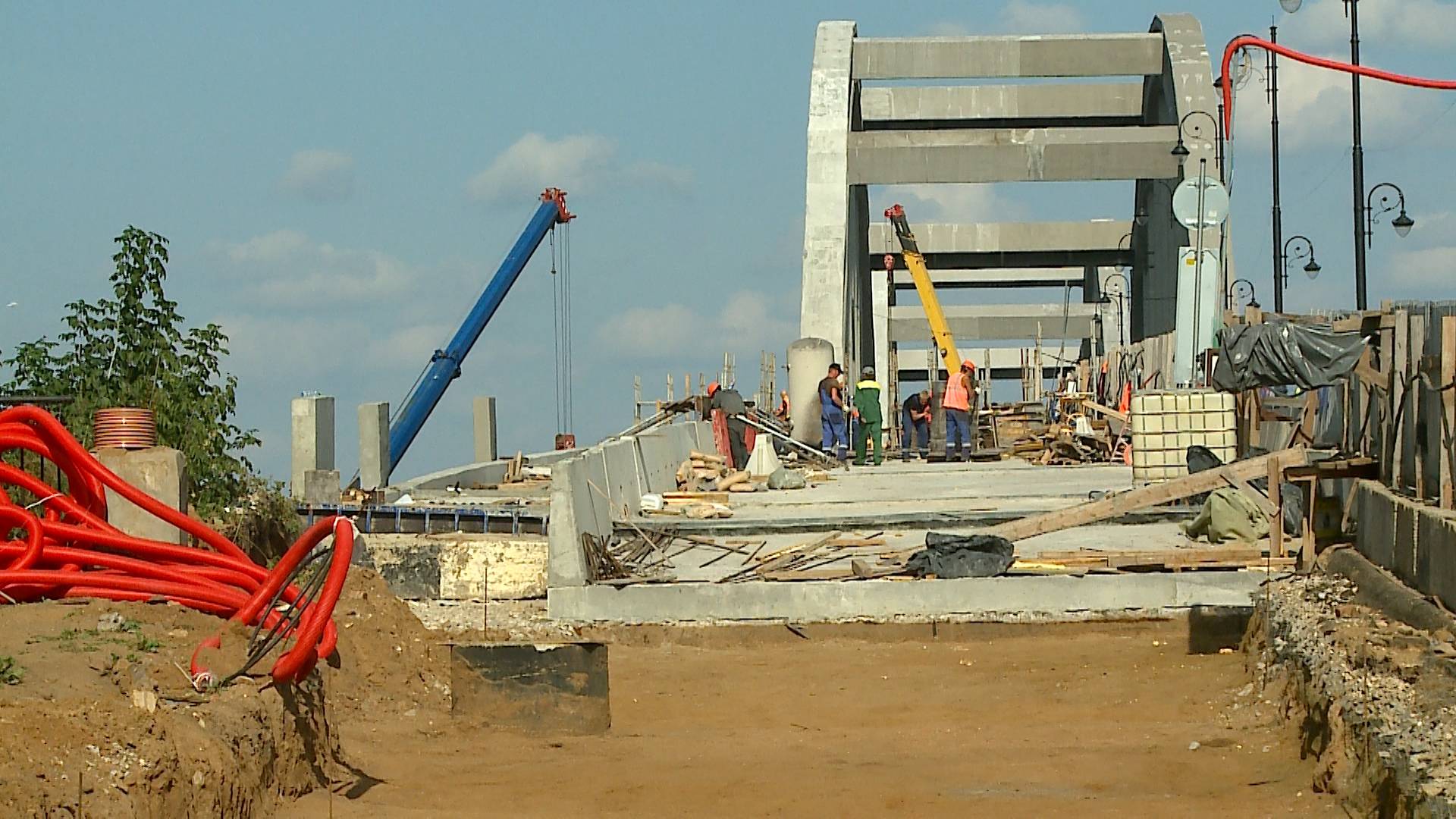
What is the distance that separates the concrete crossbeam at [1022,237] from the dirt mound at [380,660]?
4783 centimetres

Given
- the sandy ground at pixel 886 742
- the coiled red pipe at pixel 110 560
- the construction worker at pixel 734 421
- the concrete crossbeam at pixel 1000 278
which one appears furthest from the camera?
the concrete crossbeam at pixel 1000 278

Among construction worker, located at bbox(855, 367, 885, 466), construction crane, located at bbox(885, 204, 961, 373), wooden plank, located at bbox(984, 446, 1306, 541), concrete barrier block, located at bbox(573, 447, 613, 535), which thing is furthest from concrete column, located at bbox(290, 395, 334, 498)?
construction crane, located at bbox(885, 204, 961, 373)

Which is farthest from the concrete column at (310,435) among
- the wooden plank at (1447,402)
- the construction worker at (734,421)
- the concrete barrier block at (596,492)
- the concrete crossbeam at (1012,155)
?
the concrete crossbeam at (1012,155)

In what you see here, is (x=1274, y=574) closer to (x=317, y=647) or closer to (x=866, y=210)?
(x=317, y=647)

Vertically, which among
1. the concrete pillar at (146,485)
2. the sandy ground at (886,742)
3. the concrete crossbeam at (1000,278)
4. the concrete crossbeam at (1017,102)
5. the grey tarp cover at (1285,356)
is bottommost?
the sandy ground at (886,742)

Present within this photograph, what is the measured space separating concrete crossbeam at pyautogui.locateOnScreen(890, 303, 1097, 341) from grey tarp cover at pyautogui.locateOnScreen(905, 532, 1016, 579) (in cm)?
5323

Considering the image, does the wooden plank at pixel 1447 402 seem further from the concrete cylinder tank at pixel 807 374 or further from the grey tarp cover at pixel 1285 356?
the concrete cylinder tank at pixel 807 374

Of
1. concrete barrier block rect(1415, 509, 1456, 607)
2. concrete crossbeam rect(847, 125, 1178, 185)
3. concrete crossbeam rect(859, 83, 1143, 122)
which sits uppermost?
concrete crossbeam rect(859, 83, 1143, 122)

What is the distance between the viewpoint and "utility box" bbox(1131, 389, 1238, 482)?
20.3 m

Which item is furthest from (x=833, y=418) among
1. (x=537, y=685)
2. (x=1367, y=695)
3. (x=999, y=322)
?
(x=999, y=322)

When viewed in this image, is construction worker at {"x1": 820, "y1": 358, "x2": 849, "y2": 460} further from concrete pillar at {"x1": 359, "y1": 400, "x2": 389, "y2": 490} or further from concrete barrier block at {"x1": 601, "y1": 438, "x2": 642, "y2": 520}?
concrete barrier block at {"x1": 601, "y1": 438, "x2": 642, "y2": 520}

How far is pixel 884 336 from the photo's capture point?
59.6 metres

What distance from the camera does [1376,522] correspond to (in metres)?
11.8

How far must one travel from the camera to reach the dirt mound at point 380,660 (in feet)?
34.0
